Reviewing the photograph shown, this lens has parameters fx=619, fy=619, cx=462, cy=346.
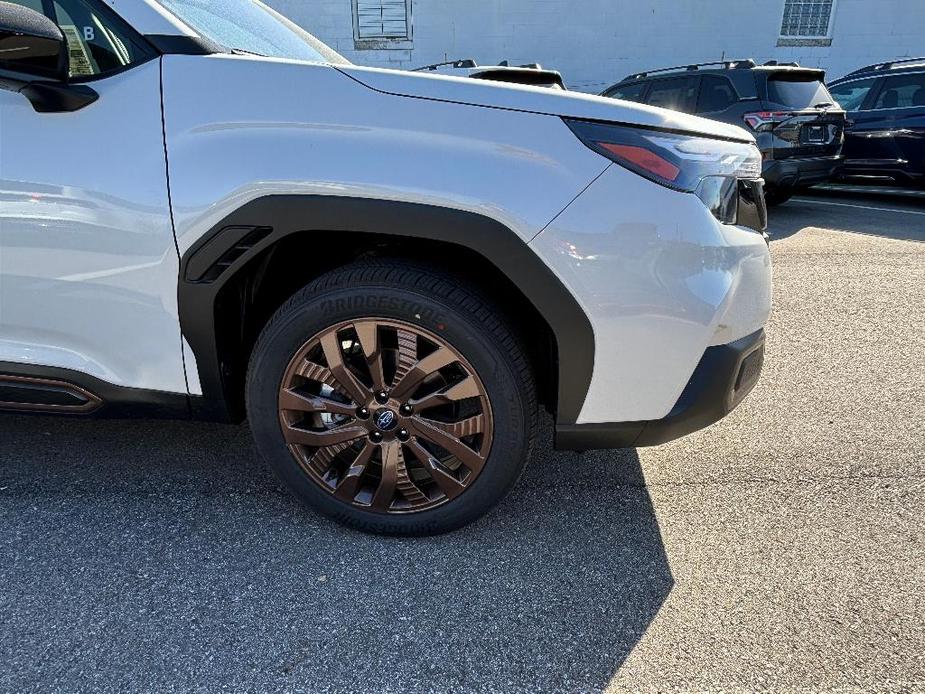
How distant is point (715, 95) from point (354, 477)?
301 inches

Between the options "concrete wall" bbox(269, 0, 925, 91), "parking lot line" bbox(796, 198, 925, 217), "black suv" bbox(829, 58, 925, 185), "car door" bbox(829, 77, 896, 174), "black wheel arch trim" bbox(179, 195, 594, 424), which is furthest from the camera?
"concrete wall" bbox(269, 0, 925, 91)

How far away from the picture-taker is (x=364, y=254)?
1933 mm

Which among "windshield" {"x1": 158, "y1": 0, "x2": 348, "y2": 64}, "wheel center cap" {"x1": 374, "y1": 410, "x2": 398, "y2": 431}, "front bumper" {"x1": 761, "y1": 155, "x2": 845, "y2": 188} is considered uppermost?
"windshield" {"x1": 158, "y1": 0, "x2": 348, "y2": 64}

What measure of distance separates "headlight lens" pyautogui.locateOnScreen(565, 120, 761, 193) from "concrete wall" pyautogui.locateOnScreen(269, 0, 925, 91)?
12.2 metres

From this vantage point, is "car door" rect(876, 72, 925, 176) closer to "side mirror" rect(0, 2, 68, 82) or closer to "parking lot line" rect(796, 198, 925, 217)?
"parking lot line" rect(796, 198, 925, 217)

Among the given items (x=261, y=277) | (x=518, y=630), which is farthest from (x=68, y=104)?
(x=518, y=630)

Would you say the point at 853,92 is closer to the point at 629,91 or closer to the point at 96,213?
the point at 629,91

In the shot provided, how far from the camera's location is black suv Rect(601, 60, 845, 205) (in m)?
7.11

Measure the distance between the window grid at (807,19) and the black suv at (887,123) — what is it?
18.5 ft

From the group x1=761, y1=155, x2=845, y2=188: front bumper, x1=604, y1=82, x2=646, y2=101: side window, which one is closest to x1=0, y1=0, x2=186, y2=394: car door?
x1=761, y1=155, x2=845, y2=188: front bumper

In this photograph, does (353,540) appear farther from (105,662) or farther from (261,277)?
(261,277)

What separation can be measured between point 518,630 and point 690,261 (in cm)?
112

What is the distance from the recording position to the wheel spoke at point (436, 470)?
1.94m

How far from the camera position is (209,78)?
1.72 metres
